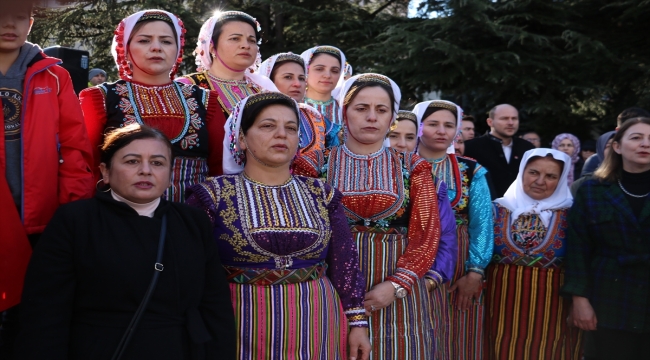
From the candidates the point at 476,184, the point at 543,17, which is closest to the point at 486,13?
the point at 543,17

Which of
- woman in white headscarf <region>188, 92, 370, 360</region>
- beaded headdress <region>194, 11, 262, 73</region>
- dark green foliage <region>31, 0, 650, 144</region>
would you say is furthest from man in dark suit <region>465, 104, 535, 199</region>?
woman in white headscarf <region>188, 92, 370, 360</region>

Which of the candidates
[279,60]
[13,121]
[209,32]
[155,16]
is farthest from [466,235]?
[13,121]

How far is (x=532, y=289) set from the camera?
13.5 feet

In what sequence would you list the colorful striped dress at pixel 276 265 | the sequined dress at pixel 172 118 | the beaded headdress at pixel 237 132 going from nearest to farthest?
the colorful striped dress at pixel 276 265 → the beaded headdress at pixel 237 132 → the sequined dress at pixel 172 118

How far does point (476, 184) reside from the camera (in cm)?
407

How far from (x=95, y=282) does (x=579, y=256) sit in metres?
2.75

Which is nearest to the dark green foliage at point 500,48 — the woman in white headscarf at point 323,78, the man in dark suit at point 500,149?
the man in dark suit at point 500,149

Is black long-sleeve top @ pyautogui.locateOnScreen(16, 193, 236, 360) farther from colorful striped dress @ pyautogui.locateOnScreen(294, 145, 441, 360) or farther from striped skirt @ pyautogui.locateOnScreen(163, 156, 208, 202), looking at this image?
colorful striped dress @ pyautogui.locateOnScreen(294, 145, 441, 360)

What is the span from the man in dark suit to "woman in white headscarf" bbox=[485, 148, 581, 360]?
6.42 feet

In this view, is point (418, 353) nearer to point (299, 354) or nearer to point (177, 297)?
point (299, 354)

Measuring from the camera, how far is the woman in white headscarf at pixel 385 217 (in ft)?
10.1

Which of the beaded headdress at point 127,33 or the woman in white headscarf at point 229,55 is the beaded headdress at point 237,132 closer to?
the beaded headdress at point 127,33

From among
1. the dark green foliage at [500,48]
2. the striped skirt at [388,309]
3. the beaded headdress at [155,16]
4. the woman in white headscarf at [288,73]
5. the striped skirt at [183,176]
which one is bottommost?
the striped skirt at [388,309]

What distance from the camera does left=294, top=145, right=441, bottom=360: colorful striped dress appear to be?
10.1 feet
